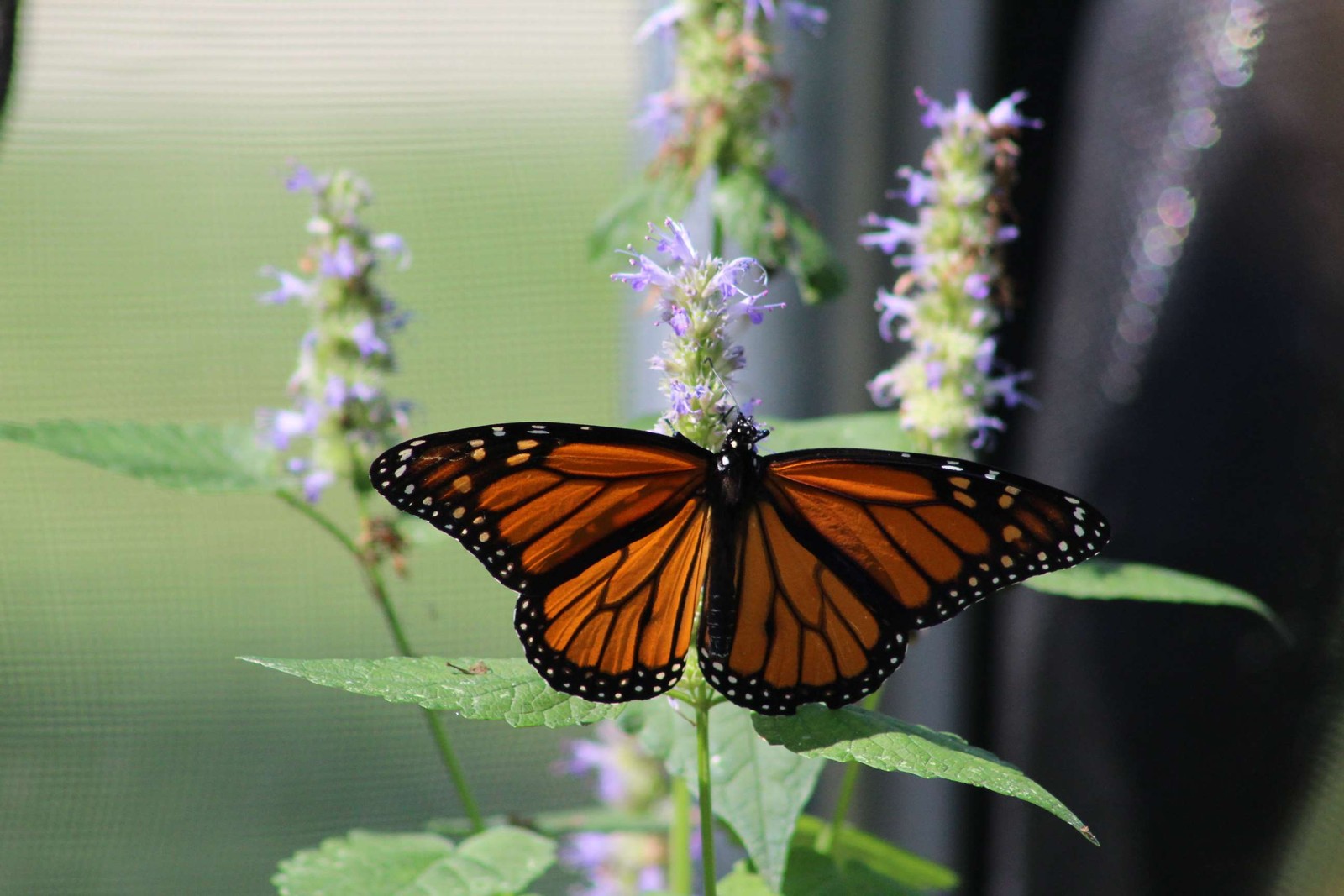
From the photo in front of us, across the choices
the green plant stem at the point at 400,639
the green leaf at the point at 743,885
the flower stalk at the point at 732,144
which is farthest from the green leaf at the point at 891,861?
the flower stalk at the point at 732,144

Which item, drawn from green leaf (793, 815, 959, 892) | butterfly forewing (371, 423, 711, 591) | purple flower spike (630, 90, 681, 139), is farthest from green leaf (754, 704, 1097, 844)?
purple flower spike (630, 90, 681, 139)

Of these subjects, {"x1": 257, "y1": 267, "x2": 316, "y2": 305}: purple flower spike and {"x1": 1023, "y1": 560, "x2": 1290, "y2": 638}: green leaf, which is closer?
{"x1": 1023, "y1": 560, "x2": 1290, "y2": 638}: green leaf

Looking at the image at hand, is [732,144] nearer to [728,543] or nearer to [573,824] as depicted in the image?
[728,543]

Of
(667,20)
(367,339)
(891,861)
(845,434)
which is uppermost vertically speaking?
(667,20)

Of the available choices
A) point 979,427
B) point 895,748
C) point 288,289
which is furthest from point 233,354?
point 895,748

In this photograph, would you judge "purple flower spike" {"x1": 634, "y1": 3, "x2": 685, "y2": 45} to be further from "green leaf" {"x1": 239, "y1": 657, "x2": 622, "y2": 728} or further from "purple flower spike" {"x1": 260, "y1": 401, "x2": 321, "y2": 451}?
"green leaf" {"x1": 239, "y1": 657, "x2": 622, "y2": 728}

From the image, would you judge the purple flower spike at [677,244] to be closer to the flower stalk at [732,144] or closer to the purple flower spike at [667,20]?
the flower stalk at [732,144]

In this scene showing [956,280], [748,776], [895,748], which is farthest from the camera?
[956,280]
